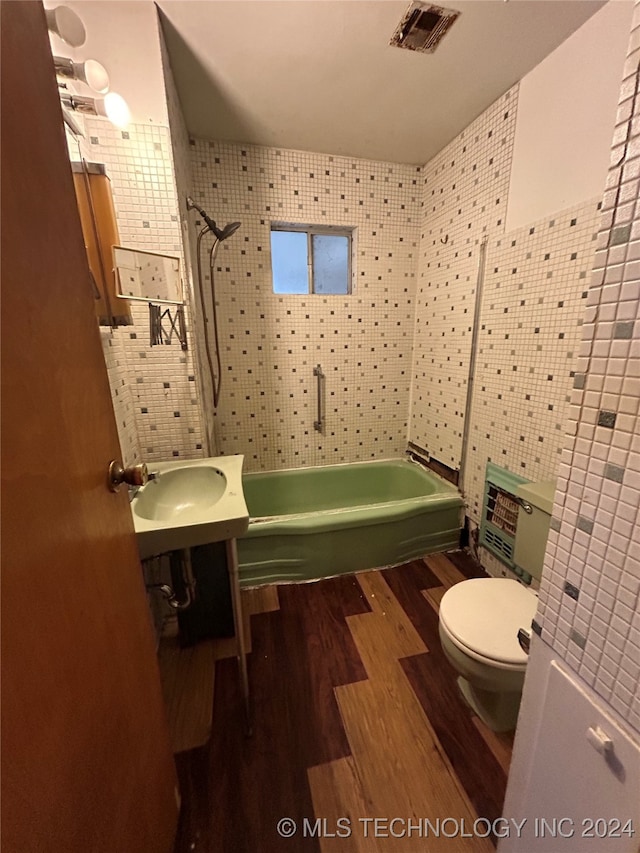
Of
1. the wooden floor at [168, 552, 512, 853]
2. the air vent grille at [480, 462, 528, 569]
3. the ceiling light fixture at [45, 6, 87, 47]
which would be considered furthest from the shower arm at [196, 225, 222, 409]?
the air vent grille at [480, 462, 528, 569]

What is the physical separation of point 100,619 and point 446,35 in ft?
7.57

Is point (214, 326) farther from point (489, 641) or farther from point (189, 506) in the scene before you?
point (489, 641)

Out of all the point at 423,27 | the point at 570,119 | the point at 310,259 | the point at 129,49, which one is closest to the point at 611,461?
the point at 570,119

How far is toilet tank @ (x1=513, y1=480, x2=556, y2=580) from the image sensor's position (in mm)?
1494

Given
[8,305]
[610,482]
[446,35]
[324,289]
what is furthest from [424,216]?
[8,305]

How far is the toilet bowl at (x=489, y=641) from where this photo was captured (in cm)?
108

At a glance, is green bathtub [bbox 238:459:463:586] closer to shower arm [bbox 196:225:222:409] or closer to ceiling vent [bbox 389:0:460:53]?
shower arm [bbox 196:225:222:409]

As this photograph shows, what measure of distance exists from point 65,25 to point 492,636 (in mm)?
1951

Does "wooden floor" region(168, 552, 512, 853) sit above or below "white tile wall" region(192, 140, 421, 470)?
below

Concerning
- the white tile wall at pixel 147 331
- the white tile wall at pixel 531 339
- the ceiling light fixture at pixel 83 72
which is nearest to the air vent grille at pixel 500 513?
the white tile wall at pixel 531 339

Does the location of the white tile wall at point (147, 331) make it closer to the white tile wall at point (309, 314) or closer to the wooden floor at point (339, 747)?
the white tile wall at point (309, 314)

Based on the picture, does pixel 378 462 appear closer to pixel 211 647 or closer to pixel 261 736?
pixel 211 647

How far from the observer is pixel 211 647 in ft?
5.19

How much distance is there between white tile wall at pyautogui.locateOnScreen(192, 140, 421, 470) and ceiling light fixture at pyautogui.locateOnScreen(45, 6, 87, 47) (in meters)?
1.59
